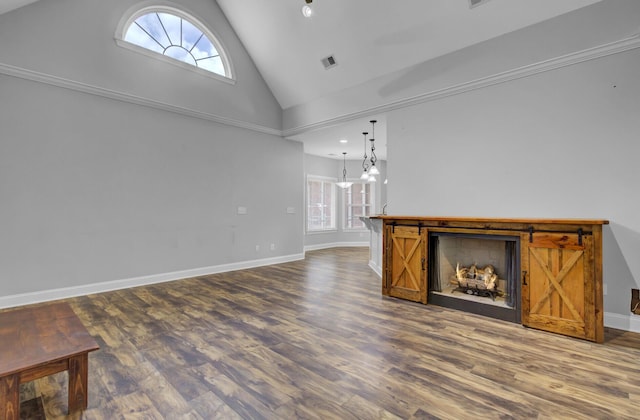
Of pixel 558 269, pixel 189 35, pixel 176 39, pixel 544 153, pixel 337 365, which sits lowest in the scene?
pixel 337 365

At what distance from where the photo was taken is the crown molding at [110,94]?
3.80 meters

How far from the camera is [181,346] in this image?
2660mm

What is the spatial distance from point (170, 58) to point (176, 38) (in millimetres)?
438

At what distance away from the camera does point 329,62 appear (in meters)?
5.16

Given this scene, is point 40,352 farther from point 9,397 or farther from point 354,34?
point 354,34

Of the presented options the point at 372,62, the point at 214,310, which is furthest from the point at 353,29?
the point at 214,310

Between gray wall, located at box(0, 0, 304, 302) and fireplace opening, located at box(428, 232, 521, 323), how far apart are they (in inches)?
147

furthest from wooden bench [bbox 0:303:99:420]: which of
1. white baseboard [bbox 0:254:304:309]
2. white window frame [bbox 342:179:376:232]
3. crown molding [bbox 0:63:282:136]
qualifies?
white window frame [bbox 342:179:376:232]

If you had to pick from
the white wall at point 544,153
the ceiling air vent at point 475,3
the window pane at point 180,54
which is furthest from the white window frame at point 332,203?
the ceiling air vent at point 475,3

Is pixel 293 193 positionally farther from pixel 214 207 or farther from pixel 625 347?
pixel 625 347

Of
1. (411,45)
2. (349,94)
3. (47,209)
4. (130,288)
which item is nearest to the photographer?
(47,209)

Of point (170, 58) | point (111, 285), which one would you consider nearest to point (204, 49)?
point (170, 58)

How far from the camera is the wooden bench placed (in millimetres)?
1487

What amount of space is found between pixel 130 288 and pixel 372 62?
496 centimetres
